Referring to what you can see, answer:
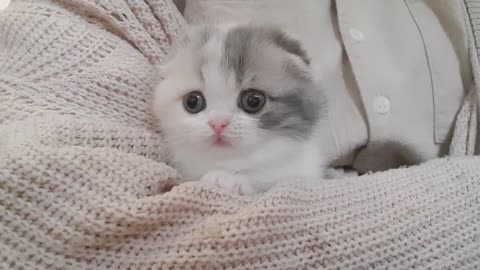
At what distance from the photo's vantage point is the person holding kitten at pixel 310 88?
84 centimetres

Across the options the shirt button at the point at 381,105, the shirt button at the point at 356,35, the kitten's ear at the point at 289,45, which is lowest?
the shirt button at the point at 381,105

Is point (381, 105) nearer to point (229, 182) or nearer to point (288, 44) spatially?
point (288, 44)

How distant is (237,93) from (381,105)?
1.47 feet

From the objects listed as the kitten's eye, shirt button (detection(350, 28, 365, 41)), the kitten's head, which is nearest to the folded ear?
the kitten's head

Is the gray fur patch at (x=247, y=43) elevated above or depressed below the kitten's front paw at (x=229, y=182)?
above

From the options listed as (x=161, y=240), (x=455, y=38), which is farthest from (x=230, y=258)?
(x=455, y=38)

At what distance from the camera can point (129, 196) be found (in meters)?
0.68

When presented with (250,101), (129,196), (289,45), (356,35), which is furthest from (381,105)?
(129,196)

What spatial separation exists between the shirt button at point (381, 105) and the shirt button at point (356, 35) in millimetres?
155

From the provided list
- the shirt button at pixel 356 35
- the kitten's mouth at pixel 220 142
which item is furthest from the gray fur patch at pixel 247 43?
the shirt button at pixel 356 35

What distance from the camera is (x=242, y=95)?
2.77 ft

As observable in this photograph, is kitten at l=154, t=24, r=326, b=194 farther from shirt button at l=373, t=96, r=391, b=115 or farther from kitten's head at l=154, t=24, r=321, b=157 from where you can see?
shirt button at l=373, t=96, r=391, b=115

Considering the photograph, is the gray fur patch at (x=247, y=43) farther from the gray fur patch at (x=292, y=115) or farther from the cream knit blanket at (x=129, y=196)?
the cream knit blanket at (x=129, y=196)

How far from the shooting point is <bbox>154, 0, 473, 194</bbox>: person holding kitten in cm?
84
